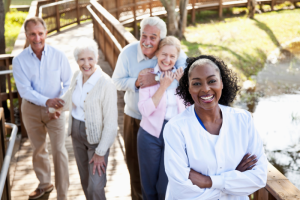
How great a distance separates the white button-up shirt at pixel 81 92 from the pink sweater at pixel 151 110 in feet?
1.28

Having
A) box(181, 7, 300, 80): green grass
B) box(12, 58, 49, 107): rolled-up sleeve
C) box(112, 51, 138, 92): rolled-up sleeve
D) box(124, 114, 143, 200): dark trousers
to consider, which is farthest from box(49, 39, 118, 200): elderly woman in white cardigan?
box(181, 7, 300, 80): green grass

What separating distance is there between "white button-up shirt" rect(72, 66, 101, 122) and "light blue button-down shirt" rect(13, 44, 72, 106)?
0.60 m

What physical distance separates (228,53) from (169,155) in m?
9.94

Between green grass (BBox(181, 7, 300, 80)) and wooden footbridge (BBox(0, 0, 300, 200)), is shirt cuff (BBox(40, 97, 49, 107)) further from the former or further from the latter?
green grass (BBox(181, 7, 300, 80))

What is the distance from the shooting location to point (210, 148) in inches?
76.0

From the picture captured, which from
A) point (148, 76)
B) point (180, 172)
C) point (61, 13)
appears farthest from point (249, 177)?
point (61, 13)

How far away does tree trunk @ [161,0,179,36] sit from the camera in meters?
12.6

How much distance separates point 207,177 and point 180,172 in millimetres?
142

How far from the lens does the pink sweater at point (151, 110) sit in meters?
2.86

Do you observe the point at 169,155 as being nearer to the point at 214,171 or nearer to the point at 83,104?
the point at 214,171

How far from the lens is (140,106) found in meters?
2.90

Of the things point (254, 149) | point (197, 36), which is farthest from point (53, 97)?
point (197, 36)

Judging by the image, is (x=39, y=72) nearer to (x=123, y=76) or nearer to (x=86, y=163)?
(x=123, y=76)

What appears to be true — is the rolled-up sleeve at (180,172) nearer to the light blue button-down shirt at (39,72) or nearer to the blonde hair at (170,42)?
the blonde hair at (170,42)
